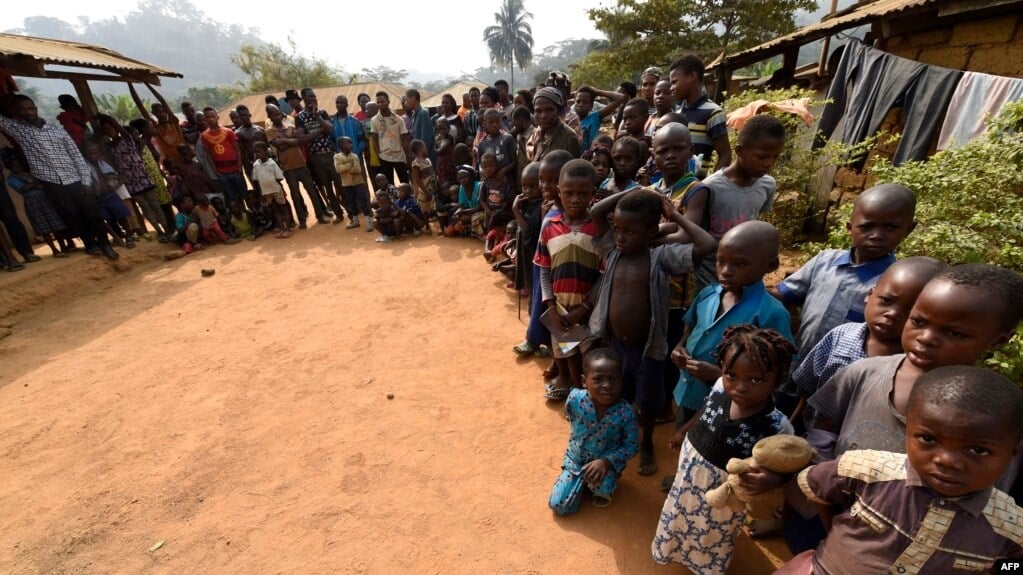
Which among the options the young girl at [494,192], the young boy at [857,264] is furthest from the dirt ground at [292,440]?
the young boy at [857,264]

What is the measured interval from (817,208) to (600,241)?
15.1ft

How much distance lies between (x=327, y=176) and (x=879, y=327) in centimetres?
804

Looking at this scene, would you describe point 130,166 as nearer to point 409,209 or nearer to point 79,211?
point 79,211

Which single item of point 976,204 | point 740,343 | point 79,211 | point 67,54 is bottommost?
point 740,343

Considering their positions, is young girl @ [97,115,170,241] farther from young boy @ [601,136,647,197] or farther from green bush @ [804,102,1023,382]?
green bush @ [804,102,1023,382]

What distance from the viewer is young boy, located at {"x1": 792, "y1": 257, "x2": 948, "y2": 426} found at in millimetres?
1486

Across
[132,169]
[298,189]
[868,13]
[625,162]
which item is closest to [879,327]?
[625,162]

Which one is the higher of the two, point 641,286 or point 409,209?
point 641,286

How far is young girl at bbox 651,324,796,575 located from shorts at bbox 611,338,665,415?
645 mm

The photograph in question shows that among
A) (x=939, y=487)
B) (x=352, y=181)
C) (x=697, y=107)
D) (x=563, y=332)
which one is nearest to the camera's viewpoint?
(x=939, y=487)

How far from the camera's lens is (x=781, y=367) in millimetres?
1570

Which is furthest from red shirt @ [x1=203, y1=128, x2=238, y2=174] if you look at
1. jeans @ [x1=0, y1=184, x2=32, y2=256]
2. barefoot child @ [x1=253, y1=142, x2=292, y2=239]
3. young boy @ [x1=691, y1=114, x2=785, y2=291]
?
young boy @ [x1=691, y1=114, x2=785, y2=291]

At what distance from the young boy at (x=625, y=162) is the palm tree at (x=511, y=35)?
6036 centimetres

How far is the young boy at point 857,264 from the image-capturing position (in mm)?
1795
